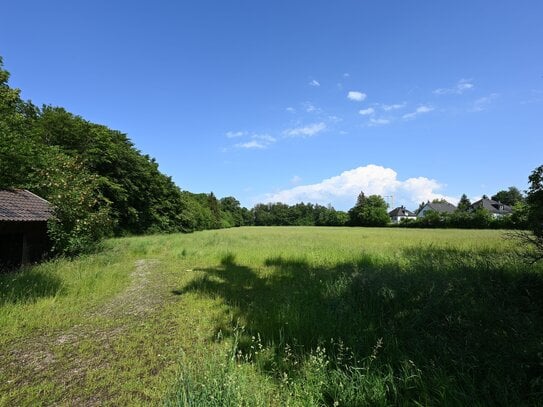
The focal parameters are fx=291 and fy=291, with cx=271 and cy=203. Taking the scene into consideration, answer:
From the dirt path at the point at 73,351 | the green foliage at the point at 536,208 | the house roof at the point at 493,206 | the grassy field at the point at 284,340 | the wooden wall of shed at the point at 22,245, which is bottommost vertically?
the dirt path at the point at 73,351

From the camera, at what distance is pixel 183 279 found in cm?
1052

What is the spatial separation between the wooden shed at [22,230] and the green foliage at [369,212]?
249 feet

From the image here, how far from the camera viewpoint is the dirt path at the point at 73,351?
405 cm

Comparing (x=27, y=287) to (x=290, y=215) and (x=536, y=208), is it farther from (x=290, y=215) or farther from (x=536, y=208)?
(x=290, y=215)

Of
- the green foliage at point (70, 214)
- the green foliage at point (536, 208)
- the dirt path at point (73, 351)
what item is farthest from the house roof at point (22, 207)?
the green foliage at point (536, 208)

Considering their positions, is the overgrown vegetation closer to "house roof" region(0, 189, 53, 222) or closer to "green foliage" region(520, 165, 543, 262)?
"house roof" region(0, 189, 53, 222)

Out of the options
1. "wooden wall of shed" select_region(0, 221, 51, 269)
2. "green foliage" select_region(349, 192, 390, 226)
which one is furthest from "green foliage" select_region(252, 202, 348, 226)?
"wooden wall of shed" select_region(0, 221, 51, 269)

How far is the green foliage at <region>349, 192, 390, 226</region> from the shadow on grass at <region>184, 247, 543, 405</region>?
74.6 meters

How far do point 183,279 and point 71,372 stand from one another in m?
6.31

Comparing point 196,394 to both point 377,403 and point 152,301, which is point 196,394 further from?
point 152,301

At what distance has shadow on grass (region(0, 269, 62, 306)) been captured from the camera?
709 centimetres

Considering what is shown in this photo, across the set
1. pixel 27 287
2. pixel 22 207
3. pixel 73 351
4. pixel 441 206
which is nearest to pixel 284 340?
pixel 73 351

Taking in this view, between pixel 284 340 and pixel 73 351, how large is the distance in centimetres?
356

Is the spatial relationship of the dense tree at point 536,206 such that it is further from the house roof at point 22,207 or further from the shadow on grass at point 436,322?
the house roof at point 22,207
